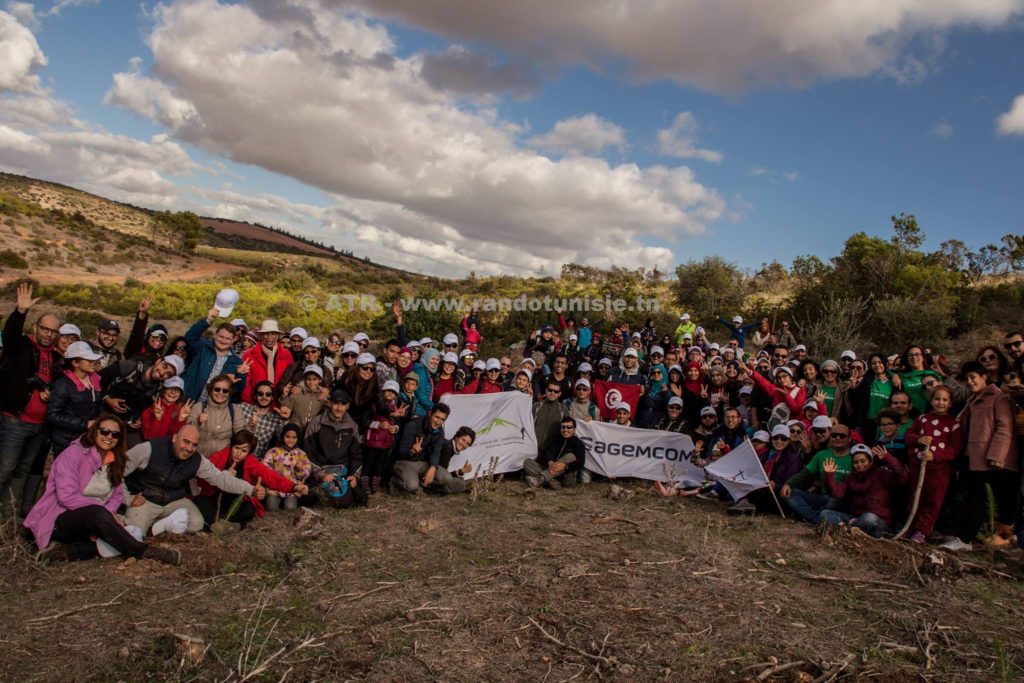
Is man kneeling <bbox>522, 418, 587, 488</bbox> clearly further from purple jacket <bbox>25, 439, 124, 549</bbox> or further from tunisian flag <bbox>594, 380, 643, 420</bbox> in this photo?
purple jacket <bbox>25, 439, 124, 549</bbox>

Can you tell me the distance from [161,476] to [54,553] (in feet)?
3.34

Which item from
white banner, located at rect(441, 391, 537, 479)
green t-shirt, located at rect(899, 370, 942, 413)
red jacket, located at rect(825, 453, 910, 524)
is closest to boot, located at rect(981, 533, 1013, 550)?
red jacket, located at rect(825, 453, 910, 524)

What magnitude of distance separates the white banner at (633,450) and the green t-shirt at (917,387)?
119 inches

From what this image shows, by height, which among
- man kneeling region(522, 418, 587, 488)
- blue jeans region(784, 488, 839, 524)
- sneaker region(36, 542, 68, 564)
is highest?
blue jeans region(784, 488, 839, 524)

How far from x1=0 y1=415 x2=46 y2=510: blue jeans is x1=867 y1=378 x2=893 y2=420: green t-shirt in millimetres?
9567

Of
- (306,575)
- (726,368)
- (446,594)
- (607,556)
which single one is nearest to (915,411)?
(726,368)

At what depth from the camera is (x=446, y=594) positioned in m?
5.18

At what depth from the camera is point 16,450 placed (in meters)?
6.15

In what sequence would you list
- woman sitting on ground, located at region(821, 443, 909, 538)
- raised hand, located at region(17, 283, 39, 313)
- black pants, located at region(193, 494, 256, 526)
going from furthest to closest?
woman sitting on ground, located at region(821, 443, 909, 538) → black pants, located at region(193, 494, 256, 526) → raised hand, located at region(17, 283, 39, 313)

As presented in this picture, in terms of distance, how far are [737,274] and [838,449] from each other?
104 ft

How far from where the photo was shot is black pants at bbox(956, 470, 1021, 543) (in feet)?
21.1

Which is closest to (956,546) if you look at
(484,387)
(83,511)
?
(484,387)

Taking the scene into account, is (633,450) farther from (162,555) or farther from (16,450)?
(16,450)

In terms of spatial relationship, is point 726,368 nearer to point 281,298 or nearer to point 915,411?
point 915,411
